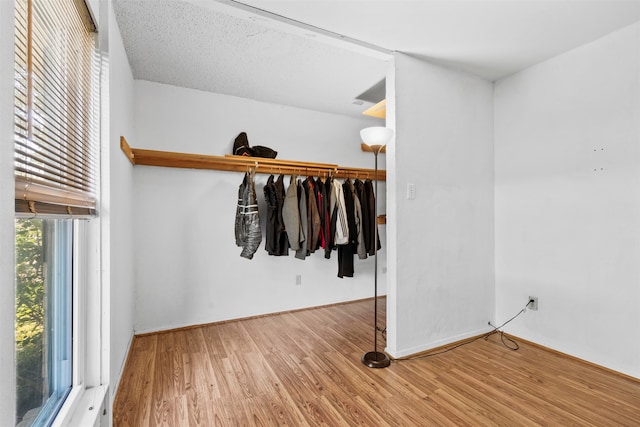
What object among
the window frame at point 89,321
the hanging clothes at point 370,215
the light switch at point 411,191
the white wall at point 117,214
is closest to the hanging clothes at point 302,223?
the hanging clothes at point 370,215

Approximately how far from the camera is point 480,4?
179 centimetres

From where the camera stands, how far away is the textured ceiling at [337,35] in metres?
1.84

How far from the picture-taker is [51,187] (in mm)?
943

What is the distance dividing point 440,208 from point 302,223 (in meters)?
1.26

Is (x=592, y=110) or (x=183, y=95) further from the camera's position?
(x=183, y=95)

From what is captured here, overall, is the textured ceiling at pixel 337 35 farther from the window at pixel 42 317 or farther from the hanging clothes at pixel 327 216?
the window at pixel 42 317

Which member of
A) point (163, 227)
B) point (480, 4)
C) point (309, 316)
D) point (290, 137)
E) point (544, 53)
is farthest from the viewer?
point (290, 137)

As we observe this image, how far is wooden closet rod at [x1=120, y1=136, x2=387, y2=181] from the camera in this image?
8.64 feet

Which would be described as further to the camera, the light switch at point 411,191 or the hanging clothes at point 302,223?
the hanging clothes at point 302,223

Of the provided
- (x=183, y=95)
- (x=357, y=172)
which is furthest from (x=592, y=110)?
(x=183, y=95)

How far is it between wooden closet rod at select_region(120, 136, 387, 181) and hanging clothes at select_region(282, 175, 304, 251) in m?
0.32

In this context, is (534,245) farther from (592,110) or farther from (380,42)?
(380,42)

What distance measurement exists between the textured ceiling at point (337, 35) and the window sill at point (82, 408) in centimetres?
212

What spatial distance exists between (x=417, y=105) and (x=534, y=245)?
154 centimetres
